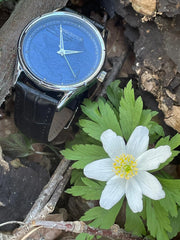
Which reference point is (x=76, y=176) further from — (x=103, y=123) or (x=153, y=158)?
(x=153, y=158)

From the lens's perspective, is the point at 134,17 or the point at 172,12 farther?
the point at 134,17

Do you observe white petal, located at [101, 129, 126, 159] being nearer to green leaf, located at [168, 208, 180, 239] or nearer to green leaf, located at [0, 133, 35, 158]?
green leaf, located at [168, 208, 180, 239]

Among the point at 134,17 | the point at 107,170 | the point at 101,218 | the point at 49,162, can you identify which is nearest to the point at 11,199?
the point at 49,162

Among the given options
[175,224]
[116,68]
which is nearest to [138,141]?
[175,224]

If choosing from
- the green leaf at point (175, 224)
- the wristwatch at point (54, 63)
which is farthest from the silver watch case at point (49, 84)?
the green leaf at point (175, 224)

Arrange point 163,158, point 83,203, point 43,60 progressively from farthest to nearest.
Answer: point 83,203 < point 43,60 < point 163,158

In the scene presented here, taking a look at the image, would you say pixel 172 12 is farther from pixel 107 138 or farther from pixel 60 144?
pixel 60 144

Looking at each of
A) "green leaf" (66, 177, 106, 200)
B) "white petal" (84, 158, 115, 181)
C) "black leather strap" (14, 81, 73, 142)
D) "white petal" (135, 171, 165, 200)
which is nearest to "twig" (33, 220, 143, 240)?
"green leaf" (66, 177, 106, 200)
